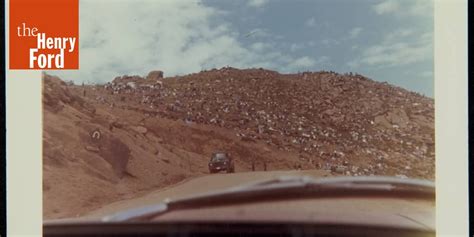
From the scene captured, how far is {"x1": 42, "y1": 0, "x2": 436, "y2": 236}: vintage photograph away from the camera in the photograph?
3.53 m

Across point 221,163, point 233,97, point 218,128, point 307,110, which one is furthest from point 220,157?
point 307,110

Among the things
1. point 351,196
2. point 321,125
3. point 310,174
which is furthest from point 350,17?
point 351,196

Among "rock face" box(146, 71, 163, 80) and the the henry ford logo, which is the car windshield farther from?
the the henry ford logo

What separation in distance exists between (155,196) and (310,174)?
100 centimetres

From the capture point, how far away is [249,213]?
243 cm

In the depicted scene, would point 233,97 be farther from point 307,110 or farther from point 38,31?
point 38,31

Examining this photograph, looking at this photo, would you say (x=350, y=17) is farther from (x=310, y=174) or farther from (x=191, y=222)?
(x=191, y=222)

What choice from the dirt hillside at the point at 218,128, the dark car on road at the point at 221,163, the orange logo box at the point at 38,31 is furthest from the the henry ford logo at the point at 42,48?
the dark car on road at the point at 221,163

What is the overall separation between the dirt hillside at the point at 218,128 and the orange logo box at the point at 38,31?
14cm

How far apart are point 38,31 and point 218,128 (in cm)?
134

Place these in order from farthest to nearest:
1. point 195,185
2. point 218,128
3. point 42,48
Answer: point 218,128, point 42,48, point 195,185

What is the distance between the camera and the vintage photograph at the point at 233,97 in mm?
3531

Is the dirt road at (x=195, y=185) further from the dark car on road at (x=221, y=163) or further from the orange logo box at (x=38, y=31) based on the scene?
the orange logo box at (x=38, y=31)

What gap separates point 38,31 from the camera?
11.5ft
